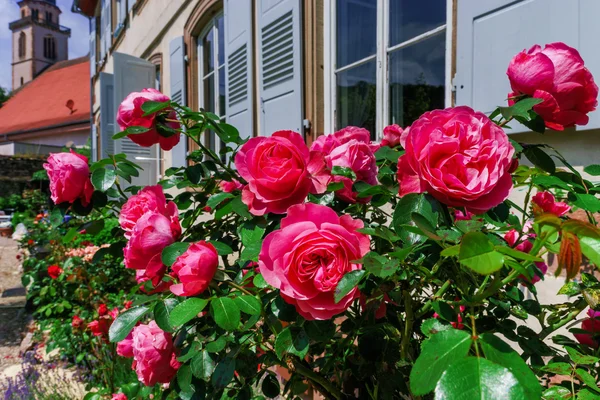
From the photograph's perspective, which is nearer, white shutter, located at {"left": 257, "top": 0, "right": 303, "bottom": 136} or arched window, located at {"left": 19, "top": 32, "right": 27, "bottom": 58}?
white shutter, located at {"left": 257, "top": 0, "right": 303, "bottom": 136}

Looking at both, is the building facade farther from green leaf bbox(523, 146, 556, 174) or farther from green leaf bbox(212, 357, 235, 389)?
green leaf bbox(212, 357, 235, 389)

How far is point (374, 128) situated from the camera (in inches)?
123

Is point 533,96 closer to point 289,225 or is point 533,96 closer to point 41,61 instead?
point 289,225

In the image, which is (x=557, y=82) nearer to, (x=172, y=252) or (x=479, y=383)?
(x=479, y=383)

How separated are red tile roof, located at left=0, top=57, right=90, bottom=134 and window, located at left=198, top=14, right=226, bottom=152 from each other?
20.3 meters

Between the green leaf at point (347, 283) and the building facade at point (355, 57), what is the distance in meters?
1.37

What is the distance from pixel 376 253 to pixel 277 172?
0.20 m

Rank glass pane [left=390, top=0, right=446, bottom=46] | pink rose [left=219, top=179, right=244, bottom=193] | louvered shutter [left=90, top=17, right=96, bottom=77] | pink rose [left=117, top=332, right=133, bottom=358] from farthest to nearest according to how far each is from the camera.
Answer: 1. louvered shutter [left=90, top=17, right=96, bottom=77]
2. glass pane [left=390, top=0, right=446, bottom=46]
3. pink rose [left=117, top=332, right=133, bottom=358]
4. pink rose [left=219, top=179, right=244, bottom=193]

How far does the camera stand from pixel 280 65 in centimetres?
374

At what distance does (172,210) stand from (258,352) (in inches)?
15.6

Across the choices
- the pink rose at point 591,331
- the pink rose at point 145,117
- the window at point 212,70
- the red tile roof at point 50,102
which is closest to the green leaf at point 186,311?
the pink rose at point 145,117

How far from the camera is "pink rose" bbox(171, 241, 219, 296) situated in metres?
0.77

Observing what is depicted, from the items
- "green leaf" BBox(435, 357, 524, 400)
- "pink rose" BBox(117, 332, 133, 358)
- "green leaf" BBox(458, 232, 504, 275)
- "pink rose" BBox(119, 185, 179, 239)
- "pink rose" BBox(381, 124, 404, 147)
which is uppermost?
"pink rose" BBox(381, 124, 404, 147)

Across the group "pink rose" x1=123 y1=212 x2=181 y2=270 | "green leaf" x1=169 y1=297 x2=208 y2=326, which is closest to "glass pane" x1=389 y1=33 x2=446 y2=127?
"pink rose" x1=123 y1=212 x2=181 y2=270
